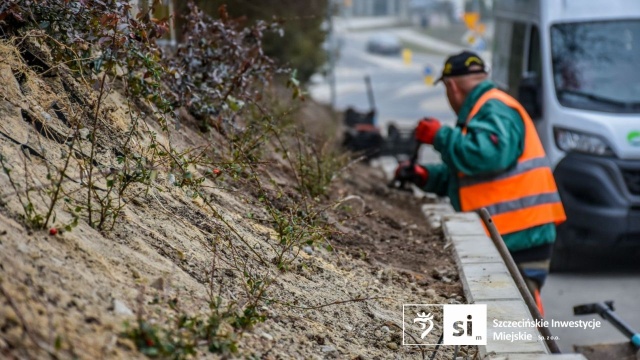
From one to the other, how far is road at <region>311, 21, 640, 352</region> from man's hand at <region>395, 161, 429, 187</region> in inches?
56.8

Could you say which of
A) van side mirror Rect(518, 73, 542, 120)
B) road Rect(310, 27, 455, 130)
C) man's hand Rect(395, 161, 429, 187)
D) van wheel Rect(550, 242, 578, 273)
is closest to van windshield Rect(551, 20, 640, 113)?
van side mirror Rect(518, 73, 542, 120)

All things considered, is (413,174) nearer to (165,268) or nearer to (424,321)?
(424,321)

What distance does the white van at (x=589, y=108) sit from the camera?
9.02 metres

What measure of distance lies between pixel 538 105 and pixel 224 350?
6921 millimetres

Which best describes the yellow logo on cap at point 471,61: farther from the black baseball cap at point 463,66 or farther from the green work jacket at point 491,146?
the green work jacket at point 491,146

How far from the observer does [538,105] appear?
963 cm

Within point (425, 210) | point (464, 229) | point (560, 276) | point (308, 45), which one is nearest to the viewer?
point (464, 229)

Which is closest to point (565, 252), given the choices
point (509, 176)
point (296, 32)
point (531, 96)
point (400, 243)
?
point (531, 96)

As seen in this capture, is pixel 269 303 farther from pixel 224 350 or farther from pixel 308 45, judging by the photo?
pixel 308 45

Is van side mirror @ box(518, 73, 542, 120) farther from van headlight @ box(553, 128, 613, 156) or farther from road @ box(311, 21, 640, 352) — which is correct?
road @ box(311, 21, 640, 352)

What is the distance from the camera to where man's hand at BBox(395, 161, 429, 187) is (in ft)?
22.3

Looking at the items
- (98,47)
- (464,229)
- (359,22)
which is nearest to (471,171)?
(464,229)

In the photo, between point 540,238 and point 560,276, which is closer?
point 540,238

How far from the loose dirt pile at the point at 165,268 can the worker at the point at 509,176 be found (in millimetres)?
624
